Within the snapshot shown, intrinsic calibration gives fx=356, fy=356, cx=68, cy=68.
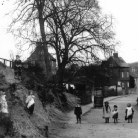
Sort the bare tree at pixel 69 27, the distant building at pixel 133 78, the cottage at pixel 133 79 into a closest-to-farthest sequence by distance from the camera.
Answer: the bare tree at pixel 69 27 < the cottage at pixel 133 79 < the distant building at pixel 133 78

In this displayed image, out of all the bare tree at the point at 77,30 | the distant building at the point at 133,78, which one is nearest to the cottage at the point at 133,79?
the distant building at the point at 133,78

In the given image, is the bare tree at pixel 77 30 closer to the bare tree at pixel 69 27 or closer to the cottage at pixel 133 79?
the bare tree at pixel 69 27

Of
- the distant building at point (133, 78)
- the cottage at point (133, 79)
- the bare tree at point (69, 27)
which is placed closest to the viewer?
the bare tree at point (69, 27)

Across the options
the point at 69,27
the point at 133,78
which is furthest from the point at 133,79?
the point at 69,27

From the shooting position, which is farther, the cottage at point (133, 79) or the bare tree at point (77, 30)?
the cottage at point (133, 79)

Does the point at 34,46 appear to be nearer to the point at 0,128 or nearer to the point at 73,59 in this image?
the point at 73,59

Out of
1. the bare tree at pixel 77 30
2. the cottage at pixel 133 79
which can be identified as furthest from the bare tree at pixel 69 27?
the cottage at pixel 133 79

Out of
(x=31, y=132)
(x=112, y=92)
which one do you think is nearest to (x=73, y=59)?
(x=31, y=132)

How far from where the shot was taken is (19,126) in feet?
54.8

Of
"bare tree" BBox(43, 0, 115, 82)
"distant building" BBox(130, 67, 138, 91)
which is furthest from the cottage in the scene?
"bare tree" BBox(43, 0, 115, 82)

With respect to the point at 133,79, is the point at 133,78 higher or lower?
higher

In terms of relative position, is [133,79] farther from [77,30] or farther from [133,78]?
[77,30]

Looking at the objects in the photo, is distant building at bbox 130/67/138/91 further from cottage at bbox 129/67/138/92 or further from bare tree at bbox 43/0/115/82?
bare tree at bbox 43/0/115/82

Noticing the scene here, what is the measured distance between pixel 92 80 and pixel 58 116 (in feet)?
53.5
